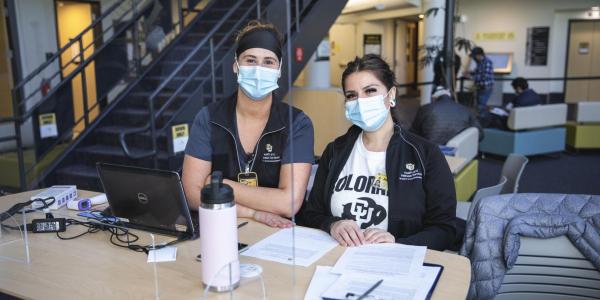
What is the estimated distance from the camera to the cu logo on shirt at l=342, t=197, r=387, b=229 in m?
1.80

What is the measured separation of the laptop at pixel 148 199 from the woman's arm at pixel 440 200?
0.82 meters

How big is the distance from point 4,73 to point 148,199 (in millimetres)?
4441

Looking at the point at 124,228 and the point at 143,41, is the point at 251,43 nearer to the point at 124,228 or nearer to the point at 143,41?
the point at 124,228

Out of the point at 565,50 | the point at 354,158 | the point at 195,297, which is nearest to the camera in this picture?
the point at 195,297

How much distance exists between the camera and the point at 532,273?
1.66 metres

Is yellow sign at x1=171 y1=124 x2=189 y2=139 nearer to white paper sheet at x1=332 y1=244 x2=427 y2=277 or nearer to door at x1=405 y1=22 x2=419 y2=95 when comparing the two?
white paper sheet at x1=332 y1=244 x2=427 y2=277

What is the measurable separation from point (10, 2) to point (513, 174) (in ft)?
13.9

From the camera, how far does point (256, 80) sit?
201 cm

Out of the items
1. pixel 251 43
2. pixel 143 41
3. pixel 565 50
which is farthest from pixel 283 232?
pixel 565 50

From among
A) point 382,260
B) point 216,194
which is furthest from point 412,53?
point 216,194

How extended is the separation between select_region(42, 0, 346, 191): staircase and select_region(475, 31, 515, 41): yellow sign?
737cm

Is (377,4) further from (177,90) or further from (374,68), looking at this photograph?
(374,68)

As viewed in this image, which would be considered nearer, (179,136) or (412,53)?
(179,136)

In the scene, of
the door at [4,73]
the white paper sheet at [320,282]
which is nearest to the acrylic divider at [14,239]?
the white paper sheet at [320,282]
